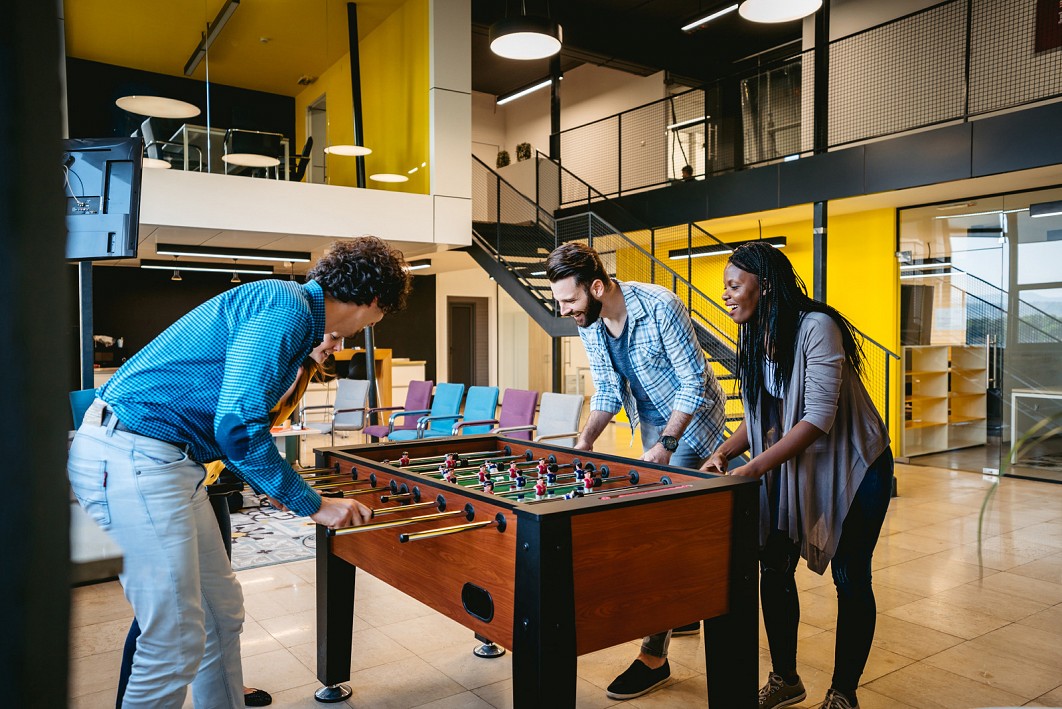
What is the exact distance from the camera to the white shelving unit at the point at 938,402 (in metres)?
8.66

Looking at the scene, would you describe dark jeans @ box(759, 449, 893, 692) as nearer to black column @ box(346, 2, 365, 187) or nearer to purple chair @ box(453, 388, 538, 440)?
purple chair @ box(453, 388, 538, 440)

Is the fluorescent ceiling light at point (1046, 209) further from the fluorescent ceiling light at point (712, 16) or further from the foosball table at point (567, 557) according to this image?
the foosball table at point (567, 557)

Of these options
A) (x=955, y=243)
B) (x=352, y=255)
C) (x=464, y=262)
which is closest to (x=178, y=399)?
(x=352, y=255)

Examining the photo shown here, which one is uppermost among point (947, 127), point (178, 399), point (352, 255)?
point (947, 127)

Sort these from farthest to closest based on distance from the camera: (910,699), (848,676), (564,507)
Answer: (910,699) < (848,676) < (564,507)

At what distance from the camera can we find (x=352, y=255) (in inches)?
83.0

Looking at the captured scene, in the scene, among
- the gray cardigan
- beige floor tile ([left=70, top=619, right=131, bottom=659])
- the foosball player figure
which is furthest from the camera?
beige floor tile ([left=70, top=619, right=131, bottom=659])

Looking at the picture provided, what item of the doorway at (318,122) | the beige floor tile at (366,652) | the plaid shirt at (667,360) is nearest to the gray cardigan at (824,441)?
the plaid shirt at (667,360)

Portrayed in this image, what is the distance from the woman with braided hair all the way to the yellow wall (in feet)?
24.4

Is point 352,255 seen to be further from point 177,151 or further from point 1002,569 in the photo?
point 177,151

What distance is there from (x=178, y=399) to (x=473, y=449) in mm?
1668

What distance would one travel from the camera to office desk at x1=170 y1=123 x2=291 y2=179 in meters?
8.12

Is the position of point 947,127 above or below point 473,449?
above

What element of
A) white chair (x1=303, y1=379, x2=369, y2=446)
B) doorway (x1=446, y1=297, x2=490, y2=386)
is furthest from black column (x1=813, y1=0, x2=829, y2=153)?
doorway (x1=446, y1=297, x2=490, y2=386)
